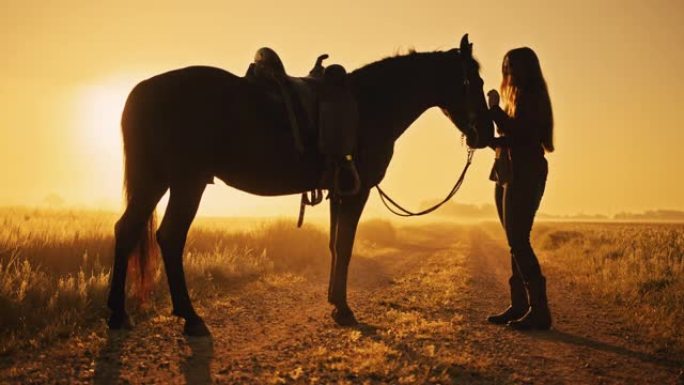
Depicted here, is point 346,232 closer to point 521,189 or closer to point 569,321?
point 521,189

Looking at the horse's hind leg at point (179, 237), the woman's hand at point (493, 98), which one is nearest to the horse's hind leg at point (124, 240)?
the horse's hind leg at point (179, 237)

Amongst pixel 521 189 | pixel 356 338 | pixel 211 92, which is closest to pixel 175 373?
pixel 356 338

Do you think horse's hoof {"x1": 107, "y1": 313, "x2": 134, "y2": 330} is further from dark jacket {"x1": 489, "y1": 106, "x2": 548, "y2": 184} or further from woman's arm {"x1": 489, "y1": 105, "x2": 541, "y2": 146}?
woman's arm {"x1": 489, "y1": 105, "x2": 541, "y2": 146}

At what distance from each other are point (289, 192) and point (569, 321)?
395 centimetres

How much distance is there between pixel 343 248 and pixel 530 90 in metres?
2.87

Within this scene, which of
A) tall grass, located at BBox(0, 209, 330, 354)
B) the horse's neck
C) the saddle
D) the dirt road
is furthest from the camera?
the horse's neck

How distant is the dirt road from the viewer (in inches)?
137

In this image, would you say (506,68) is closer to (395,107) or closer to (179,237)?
(395,107)

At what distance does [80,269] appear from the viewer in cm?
714

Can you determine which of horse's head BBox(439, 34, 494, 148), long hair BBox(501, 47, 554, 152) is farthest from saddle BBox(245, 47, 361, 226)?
long hair BBox(501, 47, 554, 152)

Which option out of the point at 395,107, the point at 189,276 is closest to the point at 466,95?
the point at 395,107

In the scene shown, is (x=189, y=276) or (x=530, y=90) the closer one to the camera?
(x=530, y=90)

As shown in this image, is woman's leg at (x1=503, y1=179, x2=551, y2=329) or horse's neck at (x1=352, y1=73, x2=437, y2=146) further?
horse's neck at (x1=352, y1=73, x2=437, y2=146)

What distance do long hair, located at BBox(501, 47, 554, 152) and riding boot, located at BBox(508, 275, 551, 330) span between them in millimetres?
1613
